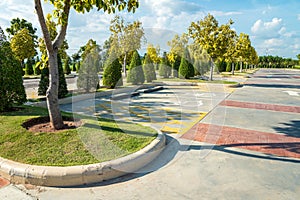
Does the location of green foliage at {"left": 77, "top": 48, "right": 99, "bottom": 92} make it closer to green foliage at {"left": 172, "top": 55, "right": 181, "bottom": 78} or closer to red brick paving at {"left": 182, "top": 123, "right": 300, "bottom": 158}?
red brick paving at {"left": 182, "top": 123, "right": 300, "bottom": 158}

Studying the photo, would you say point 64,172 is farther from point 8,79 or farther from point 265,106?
point 265,106

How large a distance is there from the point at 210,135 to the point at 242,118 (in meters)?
2.46

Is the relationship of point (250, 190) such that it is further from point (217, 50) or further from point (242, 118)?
point (217, 50)

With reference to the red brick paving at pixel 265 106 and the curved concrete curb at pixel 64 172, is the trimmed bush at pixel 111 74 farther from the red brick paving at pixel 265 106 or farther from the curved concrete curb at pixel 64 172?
the curved concrete curb at pixel 64 172

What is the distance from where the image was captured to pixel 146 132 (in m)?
5.37

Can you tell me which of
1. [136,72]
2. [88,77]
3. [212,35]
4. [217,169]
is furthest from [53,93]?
[212,35]

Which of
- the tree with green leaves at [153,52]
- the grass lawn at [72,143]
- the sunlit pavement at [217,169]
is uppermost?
the tree with green leaves at [153,52]

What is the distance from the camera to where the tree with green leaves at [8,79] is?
6441 mm

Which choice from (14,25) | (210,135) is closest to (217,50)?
(210,135)

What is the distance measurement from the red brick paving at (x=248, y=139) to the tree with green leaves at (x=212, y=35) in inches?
562

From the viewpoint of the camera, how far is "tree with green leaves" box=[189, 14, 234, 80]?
1919 centimetres

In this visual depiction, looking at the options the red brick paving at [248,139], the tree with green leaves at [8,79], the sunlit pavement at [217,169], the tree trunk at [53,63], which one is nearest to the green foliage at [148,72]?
Answer: the sunlit pavement at [217,169]

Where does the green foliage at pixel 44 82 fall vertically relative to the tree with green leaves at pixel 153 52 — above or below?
below

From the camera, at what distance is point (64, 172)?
341 cm
